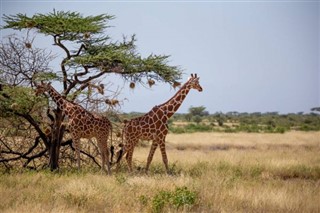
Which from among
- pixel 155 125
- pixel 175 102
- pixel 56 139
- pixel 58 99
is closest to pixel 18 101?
pixel 58 99

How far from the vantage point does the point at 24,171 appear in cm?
1070

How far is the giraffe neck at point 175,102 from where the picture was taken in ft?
35.1

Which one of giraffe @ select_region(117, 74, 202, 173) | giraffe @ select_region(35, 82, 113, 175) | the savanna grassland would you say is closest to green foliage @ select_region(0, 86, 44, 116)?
giraffe @ select_region(35, 82, 113, 175)

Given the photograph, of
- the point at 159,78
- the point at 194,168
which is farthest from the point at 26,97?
the point at 194,168

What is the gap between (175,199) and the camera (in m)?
7.11

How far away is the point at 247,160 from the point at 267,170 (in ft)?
5.88

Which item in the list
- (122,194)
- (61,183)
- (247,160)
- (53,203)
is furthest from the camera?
(247,160)

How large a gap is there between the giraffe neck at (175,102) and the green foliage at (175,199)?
3485 millimetres

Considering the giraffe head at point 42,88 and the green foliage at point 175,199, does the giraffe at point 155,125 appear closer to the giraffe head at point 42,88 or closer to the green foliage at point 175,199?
the giraffe head at point 42,88

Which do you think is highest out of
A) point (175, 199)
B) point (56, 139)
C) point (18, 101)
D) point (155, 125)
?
point (18, 101)

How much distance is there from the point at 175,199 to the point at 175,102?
407cm

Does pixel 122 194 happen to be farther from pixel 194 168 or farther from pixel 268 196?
pixel 194 168

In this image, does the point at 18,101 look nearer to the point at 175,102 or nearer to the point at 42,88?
the point at 42,88

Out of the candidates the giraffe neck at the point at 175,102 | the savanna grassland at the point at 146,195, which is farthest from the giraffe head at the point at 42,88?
the giraffe neck at the point at 175,102
